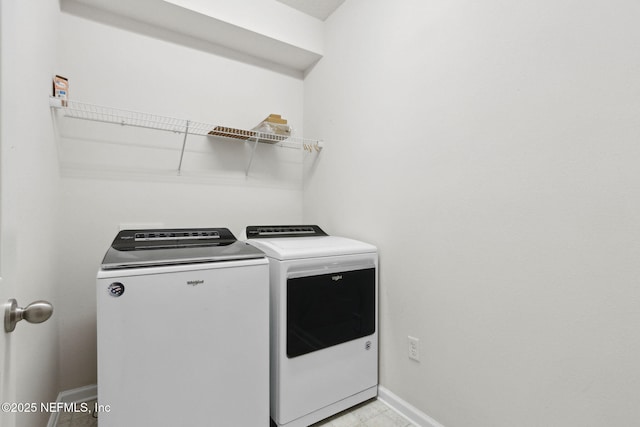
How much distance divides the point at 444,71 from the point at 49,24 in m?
1.88

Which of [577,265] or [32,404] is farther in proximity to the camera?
[32,404]

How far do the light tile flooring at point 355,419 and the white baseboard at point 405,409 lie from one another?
Answer: 24 mm

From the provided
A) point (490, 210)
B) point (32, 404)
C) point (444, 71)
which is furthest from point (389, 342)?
point (32, 404)

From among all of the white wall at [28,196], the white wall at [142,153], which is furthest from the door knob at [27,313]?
the white wall at [142,153]

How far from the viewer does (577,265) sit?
101 centimetres

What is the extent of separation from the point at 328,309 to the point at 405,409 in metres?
0.67

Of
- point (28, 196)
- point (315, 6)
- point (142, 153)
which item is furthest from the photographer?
point (315, 6)

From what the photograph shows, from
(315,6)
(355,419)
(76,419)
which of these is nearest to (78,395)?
(76,419)

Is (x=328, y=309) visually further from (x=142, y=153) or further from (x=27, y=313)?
(x=142, y=153)

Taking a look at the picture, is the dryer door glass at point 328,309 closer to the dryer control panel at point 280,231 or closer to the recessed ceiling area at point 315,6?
the dryer control panel at point 280,231

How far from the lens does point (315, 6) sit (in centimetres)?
213

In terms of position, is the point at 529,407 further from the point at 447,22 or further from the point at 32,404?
the point at 32,404

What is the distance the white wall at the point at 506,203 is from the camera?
0.94m

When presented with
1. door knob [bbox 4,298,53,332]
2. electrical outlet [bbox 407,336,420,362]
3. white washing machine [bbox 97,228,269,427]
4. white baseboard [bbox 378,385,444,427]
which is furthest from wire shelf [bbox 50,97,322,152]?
white baseboard [bbox 378,385,444,427]
